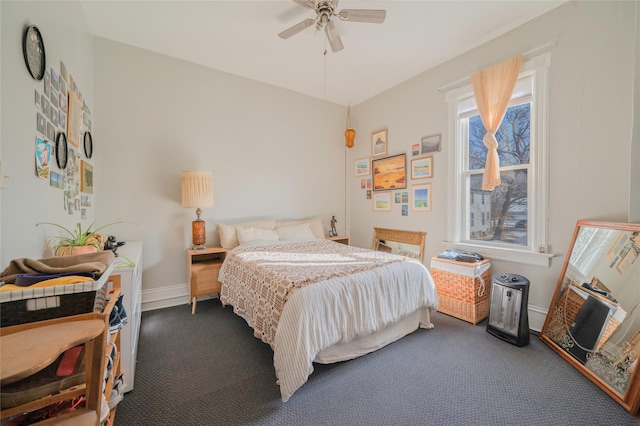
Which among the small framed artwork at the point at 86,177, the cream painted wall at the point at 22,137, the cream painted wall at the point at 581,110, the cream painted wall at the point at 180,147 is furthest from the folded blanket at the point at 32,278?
the cream painted wall at the point at 581,110

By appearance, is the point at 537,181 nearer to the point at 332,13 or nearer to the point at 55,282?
the point at 332,13

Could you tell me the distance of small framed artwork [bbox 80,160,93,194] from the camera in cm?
224

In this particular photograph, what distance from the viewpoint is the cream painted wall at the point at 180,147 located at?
2760 millimetres

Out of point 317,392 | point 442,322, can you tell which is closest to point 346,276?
point 317,392

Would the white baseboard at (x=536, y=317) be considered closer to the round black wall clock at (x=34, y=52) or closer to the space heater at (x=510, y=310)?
the space heater at (x=510, y=310)

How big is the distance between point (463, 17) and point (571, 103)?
1243 millimetres

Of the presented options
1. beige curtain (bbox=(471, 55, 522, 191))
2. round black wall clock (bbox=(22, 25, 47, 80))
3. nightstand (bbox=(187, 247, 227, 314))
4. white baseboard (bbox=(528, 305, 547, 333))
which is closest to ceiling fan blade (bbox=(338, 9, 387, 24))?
beige curtain (bbox=(471, 55, 522, 191))

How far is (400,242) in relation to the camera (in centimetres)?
369

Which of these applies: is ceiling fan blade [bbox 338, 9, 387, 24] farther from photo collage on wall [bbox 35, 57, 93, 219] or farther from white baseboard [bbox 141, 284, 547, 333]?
white baseboard [bbox 141, 284, 547, 333]

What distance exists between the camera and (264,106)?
370 cm

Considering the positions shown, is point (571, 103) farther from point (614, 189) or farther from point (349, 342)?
point (349, 342)

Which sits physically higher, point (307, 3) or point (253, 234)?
point (307, 3)

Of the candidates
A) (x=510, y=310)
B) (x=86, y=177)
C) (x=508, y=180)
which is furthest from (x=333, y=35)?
(x=510, y=310)

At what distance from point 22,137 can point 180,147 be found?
1.93 m
